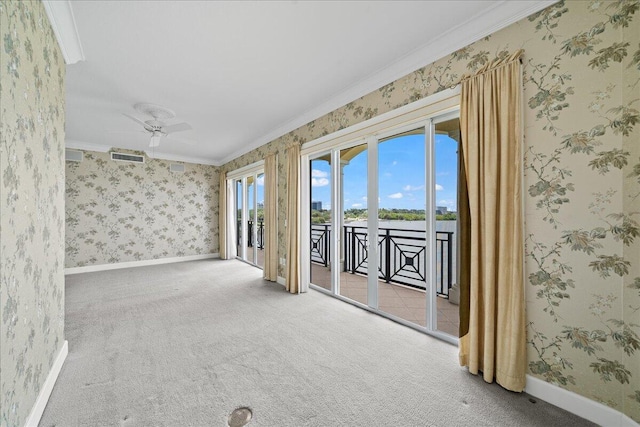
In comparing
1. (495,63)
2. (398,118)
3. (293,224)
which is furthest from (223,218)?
(495,63)

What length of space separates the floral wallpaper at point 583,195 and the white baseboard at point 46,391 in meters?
3.00

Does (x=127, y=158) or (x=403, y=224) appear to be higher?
(x=127, y=158)

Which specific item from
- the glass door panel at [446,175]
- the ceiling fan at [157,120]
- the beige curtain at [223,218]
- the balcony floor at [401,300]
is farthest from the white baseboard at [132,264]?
the glass door panel at [446,175]

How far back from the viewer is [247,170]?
5465mm

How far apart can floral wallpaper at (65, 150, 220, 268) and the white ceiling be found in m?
2.29

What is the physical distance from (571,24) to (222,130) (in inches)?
170

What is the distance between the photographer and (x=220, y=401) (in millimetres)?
1607

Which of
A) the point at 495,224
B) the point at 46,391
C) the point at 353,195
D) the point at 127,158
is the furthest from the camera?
the point at 127,158

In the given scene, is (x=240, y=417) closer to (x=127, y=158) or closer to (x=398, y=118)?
(x=398, y=118)

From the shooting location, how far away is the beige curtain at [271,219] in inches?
173

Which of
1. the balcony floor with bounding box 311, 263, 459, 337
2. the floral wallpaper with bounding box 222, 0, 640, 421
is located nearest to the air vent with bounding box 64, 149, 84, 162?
the balcony floor with bounding box 311, 263, 459, 337

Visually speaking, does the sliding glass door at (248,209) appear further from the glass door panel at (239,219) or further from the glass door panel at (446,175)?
the glass door panel at (446,175)

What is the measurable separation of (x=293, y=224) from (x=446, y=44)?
9.11 ft

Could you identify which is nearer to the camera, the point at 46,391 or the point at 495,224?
the point at 46,391
